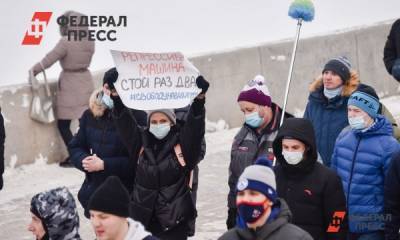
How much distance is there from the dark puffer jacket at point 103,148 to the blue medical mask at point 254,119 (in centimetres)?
91

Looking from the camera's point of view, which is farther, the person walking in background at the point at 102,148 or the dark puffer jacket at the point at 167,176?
the person walking in background at the point at 102,148

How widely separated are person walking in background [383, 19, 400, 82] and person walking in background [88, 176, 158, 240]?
16.9ft

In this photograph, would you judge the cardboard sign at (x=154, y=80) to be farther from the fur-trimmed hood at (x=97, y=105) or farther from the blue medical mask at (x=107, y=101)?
the fur-trimmed hood at (x=97, y=105)

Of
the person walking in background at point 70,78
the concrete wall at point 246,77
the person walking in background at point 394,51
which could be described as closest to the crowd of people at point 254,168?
the person walking in background at point 394,51

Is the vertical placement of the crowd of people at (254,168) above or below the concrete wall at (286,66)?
below

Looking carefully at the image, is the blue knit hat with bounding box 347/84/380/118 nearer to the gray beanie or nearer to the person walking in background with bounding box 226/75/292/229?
the person walking in background with bounding box 226/75/292/229

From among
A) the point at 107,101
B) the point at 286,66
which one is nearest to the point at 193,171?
the point at 107,101

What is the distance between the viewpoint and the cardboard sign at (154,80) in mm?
8305

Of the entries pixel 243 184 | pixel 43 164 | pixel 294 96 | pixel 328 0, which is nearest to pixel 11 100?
pixel 43 164

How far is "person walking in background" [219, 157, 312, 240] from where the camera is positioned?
611cm

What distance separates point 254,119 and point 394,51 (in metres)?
3.24

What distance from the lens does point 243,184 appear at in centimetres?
620
